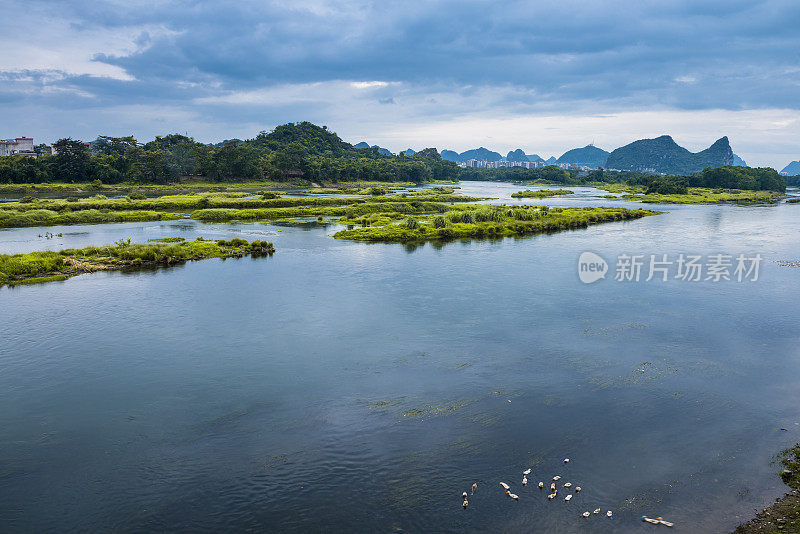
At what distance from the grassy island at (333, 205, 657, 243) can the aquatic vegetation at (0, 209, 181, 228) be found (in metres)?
31.9

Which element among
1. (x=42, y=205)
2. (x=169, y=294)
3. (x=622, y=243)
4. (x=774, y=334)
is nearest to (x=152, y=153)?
(x=42, y=205)

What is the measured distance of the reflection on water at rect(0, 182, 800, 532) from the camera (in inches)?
552

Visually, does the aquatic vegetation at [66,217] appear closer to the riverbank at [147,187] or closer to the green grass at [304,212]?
the green grass at [304,212]

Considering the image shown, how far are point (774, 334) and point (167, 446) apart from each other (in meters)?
31.4

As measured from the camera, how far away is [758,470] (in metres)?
15.2

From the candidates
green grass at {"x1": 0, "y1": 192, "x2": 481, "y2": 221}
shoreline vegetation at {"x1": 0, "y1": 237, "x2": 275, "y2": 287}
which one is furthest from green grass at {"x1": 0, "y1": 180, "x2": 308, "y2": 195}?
shoreline vegetation at {"x1": 0, "y1": 237, "x2": 275, "y2": 287}

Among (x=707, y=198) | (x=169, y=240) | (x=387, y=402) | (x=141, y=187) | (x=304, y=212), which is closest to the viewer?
(x=387, y=402)

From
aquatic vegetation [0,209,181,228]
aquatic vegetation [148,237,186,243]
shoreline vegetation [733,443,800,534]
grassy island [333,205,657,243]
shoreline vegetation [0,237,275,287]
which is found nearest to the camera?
shoreline vegetation [733,443,800,534]

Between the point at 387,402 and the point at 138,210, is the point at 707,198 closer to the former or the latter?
the point at 138,210

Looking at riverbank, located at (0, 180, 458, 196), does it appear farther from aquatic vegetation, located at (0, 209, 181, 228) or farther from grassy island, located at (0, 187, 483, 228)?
aquatic vegetation, located at (0, 209, 181, 228)

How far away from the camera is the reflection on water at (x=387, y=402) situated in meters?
14.0

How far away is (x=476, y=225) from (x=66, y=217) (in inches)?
2344

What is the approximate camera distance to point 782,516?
12789 millimetres

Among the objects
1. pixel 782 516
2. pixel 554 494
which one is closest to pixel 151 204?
pixel 554 494
